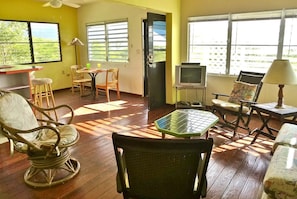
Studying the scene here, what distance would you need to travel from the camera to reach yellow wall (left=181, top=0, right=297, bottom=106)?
425cm

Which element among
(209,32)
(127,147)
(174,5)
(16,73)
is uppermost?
(174,5)

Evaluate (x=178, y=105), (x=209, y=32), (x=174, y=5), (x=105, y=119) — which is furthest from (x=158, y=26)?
(x=105, y=119)

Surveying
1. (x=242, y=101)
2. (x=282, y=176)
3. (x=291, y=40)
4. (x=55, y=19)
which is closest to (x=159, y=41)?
(x=242, y=101)

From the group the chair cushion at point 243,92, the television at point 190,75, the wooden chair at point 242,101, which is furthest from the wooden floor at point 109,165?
the television at point 190,75

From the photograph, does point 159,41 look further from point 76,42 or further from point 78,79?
point 76,42

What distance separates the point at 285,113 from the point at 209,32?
2578 millimetres

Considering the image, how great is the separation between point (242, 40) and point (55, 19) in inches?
210

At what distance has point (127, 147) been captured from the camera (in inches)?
55.2

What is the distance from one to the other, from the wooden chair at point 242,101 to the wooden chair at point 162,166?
2.43 metres

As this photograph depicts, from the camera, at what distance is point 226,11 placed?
4684mm

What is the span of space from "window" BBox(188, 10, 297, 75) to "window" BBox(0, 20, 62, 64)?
4219 millimetres

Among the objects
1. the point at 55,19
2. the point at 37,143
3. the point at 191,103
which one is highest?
the point at 55,19

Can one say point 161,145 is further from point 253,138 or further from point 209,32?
point 209,32

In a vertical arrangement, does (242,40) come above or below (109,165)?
above
